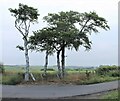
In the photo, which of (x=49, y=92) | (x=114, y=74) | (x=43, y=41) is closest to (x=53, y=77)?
(x=43, y=41)

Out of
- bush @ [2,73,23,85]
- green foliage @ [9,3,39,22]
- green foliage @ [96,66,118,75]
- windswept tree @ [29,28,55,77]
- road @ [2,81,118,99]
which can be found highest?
green foliage @ [9,3,39,22]

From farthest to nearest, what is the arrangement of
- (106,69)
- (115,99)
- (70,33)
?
(106,69)
(70,33)
(115,99)

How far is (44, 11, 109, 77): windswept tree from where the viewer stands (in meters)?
21.0

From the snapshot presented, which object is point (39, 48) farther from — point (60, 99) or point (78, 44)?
point (60, 99)

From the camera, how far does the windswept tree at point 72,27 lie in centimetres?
2097

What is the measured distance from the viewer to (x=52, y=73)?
2281 centimetres

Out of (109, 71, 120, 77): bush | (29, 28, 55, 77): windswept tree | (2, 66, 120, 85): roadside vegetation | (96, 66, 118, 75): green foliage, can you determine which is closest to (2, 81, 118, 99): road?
(2, 66, 120, 85): roadside vegetation

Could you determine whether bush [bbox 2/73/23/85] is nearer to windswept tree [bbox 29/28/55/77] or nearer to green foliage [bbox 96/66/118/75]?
windswept tree [bbox 29/28/55/77]

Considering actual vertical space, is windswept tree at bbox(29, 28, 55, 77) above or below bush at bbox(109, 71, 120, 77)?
above

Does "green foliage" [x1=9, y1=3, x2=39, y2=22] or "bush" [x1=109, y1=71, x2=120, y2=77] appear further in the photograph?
"bush" [x1=109, y1=71, x2=120, y2=77]

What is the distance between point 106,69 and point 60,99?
52.4 feet

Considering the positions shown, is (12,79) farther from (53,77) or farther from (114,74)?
(114,74)

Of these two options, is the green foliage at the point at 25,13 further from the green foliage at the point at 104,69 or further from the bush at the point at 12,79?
the green foliage at the point at 104,69

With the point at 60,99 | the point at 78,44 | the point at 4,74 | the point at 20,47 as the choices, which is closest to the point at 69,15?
the point at 78,44
